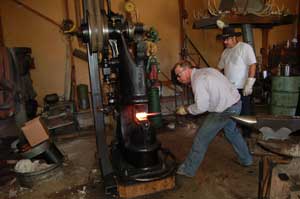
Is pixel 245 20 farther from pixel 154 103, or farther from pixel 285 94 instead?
pixel 154 103

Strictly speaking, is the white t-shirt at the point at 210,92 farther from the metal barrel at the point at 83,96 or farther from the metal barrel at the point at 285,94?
the metal barrel at the point at 83,96

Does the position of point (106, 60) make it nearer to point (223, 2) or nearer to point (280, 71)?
point (223, 2)

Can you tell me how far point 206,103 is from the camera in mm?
2244

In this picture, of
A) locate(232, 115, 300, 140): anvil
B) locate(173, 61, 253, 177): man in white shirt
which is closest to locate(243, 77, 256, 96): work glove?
locate(173, 61, 253, 177): man in white shirt

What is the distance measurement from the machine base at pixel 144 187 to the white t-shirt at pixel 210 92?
69 centimetres

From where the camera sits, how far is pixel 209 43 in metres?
5.19

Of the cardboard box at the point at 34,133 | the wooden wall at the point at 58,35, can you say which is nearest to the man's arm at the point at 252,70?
the wooden wall at the point at 58,35

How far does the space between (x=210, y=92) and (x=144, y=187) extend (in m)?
1.03

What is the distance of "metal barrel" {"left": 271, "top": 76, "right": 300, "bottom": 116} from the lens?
3.48 m

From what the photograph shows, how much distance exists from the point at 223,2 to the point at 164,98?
1.98 metres

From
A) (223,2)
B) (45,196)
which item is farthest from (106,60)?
(223,2)

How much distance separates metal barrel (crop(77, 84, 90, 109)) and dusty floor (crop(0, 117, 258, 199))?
142cm

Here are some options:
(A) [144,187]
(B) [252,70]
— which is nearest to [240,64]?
(B) [252,70]

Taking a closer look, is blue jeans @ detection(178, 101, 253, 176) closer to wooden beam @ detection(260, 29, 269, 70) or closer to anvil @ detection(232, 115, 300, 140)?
anvil @ detection(232, 115, 300, 140)
